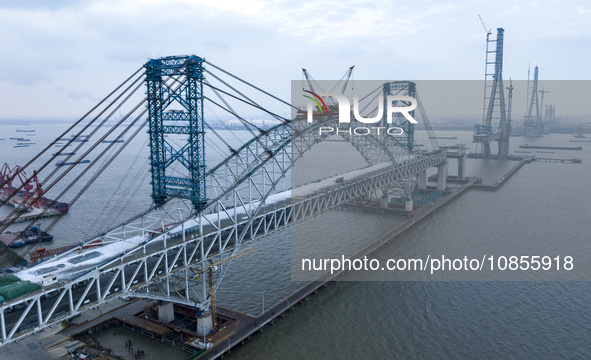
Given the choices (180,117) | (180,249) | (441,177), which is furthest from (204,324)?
(441,177)

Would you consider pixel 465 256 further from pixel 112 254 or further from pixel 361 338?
pixel 112 254

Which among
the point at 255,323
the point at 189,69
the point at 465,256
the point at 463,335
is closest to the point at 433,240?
the point at 465,256

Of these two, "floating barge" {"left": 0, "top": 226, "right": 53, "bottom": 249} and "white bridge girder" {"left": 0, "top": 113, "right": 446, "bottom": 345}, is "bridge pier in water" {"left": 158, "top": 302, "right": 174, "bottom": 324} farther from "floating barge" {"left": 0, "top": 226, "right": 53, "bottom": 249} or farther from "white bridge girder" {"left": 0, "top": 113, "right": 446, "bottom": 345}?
"floating barge" {"left": 0, "top": 226, "right": 53, "bottom": 249}

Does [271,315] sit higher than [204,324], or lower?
lower

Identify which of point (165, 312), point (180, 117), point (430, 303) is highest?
point (180, 117)

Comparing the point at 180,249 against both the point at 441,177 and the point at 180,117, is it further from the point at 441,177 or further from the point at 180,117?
the point at 441,177

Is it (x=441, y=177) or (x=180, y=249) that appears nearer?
(x=180, y=249)

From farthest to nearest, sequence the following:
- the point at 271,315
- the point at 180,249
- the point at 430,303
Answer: the point at 430,303 < the point at 271,315 < the point at 180,249

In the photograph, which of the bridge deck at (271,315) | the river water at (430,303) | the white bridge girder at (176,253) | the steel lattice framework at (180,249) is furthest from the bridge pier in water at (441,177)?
the bridge deck at (271,315)
